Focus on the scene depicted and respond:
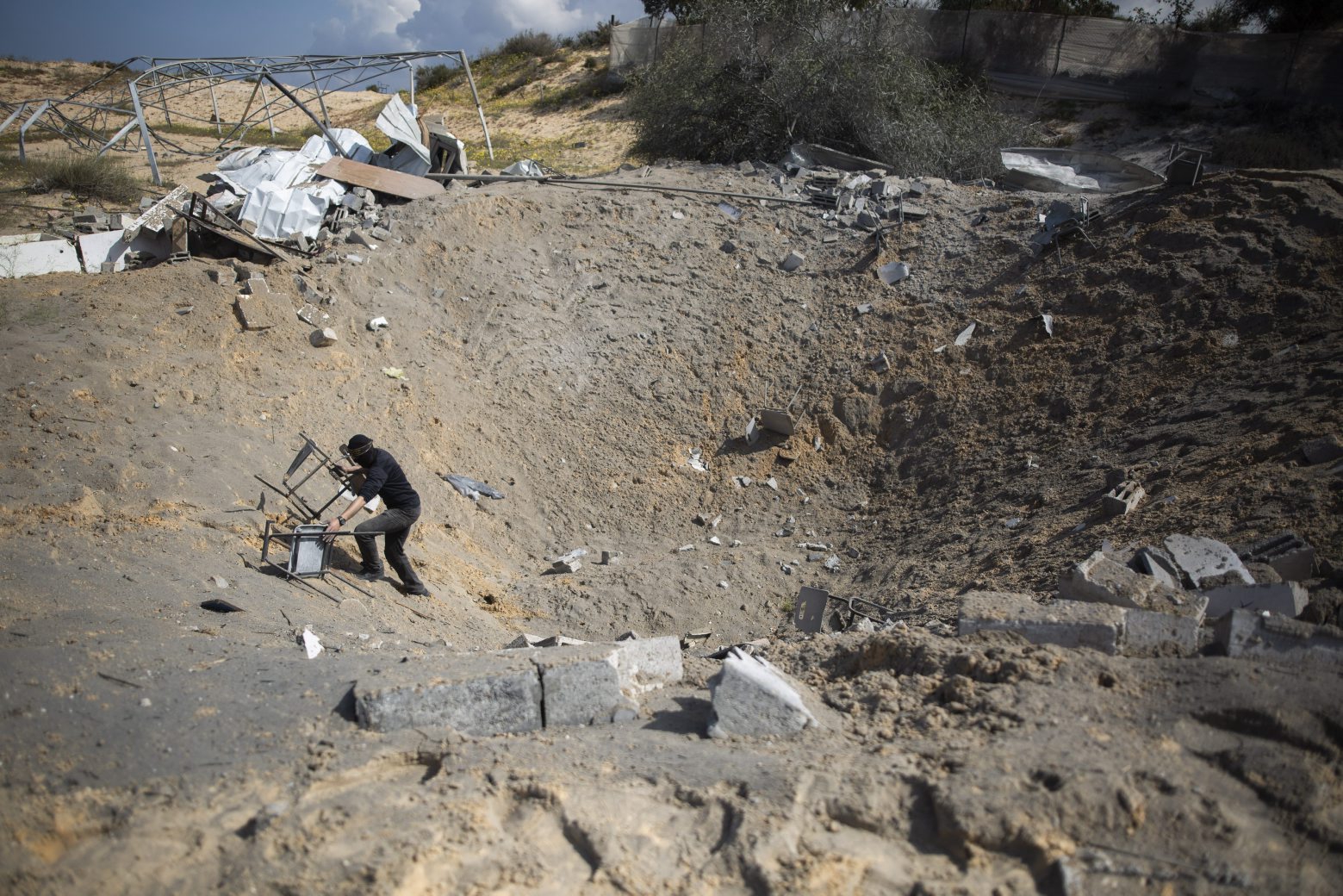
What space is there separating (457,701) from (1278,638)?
3613 millimetres

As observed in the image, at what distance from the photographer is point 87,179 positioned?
11602 millimetres

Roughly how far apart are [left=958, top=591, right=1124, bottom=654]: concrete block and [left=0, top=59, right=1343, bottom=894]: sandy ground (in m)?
0.16

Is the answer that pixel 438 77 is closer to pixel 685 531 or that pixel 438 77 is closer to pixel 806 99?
A: pixel 806 99

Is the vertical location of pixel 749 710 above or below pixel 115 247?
below

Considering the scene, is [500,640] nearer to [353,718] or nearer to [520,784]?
[353,718]

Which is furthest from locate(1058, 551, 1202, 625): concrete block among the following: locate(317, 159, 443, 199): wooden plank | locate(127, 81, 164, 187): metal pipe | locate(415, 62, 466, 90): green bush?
locate(415, 62, 466, 90): green bush

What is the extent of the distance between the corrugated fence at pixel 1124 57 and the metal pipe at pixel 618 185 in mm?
5460

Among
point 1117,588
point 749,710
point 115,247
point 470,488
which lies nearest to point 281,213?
point 115,247

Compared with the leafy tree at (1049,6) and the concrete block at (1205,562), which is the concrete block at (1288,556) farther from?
the leafy tree at (1049,6)

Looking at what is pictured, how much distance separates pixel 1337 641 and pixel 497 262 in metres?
8.62

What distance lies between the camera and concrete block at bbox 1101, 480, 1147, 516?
18.8ft

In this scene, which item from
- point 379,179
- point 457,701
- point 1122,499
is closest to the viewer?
point 457,701

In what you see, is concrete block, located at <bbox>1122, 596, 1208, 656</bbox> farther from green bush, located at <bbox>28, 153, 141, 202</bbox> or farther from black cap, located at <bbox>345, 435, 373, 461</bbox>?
green bush, located at <bbox>28, 153, 141, 202</bbox>

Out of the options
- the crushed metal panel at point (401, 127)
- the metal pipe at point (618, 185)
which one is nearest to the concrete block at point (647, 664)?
the metal pipe at point (618, 185)
